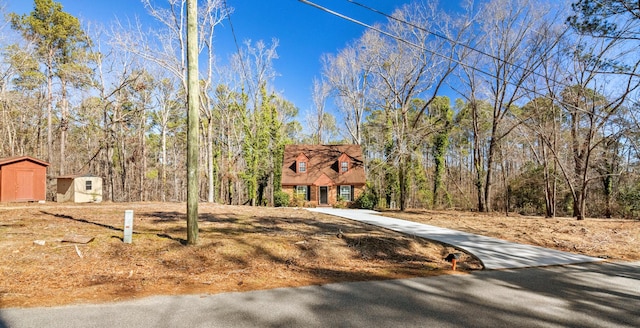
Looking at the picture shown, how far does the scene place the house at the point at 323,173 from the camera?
25328 mm

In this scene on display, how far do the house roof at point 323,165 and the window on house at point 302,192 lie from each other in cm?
41

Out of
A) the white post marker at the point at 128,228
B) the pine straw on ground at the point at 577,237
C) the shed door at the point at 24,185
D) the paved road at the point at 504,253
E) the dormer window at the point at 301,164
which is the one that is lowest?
the pine straw on ground at the point at 577,237

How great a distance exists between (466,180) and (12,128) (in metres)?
44.1

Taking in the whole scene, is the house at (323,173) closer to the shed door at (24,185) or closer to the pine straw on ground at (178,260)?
the shed door at (24,185)

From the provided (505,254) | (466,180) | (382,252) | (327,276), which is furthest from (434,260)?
(466,180)

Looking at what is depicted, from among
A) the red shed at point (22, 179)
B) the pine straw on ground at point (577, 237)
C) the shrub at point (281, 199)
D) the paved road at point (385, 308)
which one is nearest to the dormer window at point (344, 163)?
the shrub at point (281, 199)

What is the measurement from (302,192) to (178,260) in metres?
19.7

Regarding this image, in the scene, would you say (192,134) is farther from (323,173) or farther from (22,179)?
(323,173)

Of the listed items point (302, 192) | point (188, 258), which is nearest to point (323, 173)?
point (302, 192)

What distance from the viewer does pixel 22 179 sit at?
15.9m

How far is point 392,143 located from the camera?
25203 millimetres

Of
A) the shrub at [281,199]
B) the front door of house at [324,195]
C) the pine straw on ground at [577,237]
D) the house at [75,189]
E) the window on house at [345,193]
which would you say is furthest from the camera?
the front door of house at [324,195]

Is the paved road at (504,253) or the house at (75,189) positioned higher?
the house at (75,189)

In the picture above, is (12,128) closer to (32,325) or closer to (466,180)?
(32,325)
